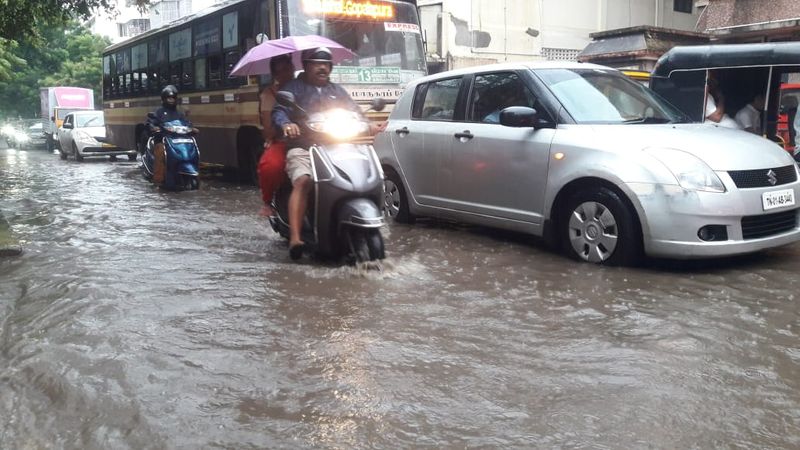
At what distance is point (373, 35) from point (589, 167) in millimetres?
6140

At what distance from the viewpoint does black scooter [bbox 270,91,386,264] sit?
542cm

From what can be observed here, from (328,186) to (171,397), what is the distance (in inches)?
98.9

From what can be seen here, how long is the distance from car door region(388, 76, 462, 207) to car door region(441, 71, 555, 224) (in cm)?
14

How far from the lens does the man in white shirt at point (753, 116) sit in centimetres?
893

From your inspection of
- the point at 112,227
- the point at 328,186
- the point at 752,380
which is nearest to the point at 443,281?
the point at 328,186

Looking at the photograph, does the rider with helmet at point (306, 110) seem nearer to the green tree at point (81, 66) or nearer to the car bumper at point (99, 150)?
the car bumper at point (99, 150)

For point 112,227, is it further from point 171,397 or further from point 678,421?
point 678,421

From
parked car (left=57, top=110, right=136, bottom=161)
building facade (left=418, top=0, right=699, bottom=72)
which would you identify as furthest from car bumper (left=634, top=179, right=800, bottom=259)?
parked car (left=57, top=110, right=136, bottom=161)

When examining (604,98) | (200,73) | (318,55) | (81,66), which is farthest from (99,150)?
(81,66)

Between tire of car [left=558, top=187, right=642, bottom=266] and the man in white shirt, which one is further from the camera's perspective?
the man in white shirt

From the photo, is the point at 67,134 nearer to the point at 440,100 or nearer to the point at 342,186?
the point at 440,100

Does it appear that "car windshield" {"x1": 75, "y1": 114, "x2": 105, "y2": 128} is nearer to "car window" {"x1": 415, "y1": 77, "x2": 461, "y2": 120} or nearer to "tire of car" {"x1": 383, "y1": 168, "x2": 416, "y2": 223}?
"tire of car" {"x1": 383, "y1": 168, "x2": 416, "y2": 223}

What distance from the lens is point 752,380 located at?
337 cm

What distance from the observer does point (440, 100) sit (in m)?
7.20
